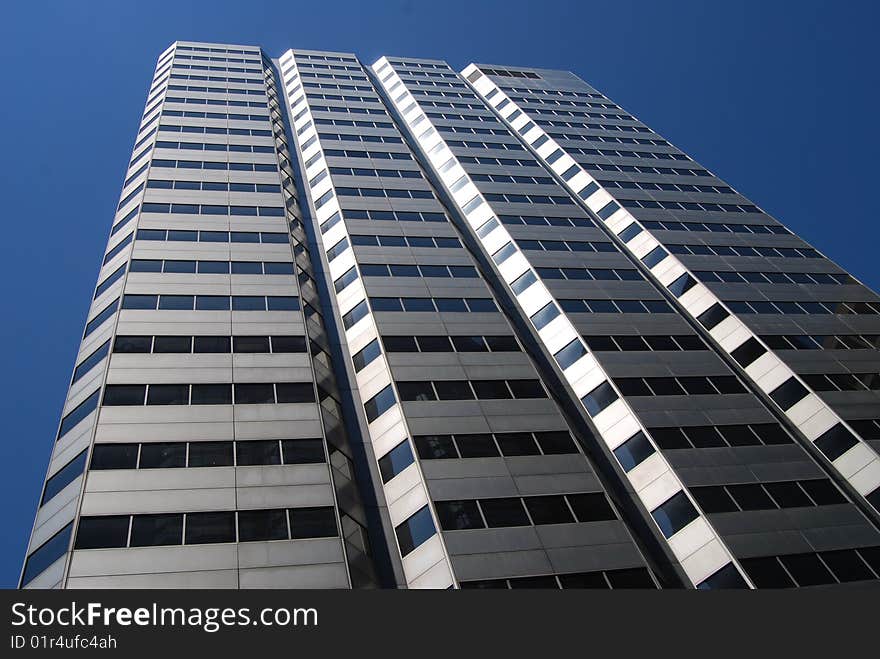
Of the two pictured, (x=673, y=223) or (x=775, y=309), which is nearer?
(x=775, y=309)

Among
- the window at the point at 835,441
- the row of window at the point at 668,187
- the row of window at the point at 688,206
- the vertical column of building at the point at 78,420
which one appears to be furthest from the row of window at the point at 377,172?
the window at the point at 835,441

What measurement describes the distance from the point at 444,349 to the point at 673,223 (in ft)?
93.4

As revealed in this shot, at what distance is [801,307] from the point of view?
161ft

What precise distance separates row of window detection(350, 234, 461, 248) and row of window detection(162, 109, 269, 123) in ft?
78.2

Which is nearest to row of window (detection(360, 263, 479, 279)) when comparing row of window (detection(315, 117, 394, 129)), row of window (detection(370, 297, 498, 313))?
row of window (detection(370, 297, 498, 313))

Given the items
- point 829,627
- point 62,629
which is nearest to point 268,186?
point 62,629

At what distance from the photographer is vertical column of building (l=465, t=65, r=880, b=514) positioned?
3922 cm

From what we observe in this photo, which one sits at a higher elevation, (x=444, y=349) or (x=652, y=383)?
(x=444, y=349)

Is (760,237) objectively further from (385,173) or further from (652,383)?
(385,173)

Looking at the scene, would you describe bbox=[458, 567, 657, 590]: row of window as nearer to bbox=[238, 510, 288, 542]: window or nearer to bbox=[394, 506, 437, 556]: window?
bbox=[394, 506, 437, 556]: window

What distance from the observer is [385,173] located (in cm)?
5891

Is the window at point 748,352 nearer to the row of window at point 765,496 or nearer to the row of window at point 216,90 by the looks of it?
the row of window at point 765,496

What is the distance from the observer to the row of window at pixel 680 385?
131 feet

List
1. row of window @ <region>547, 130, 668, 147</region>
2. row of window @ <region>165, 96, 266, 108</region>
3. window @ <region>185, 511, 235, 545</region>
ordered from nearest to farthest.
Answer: window @ <region>185, 511, 235, 545</region> → row of window @ <region>165, 96, 266, 108</region> → row of window @ <region>547, 130, 668, 147</region>
